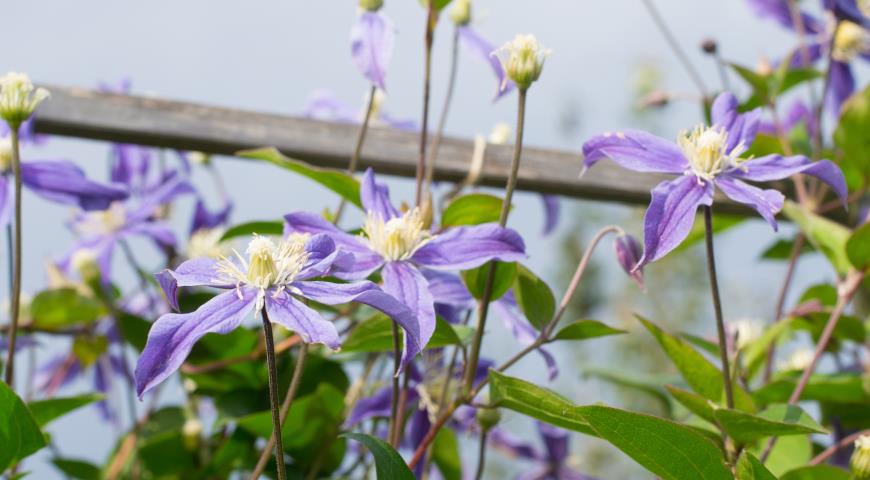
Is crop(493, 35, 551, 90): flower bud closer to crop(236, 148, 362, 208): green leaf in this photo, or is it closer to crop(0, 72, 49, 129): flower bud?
crop(236, 148, 362, 208): green leaf

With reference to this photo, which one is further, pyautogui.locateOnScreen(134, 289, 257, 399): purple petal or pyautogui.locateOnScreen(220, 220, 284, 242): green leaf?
pyautogui.locateOnScreen(220, 220, 284, 242): green leaf

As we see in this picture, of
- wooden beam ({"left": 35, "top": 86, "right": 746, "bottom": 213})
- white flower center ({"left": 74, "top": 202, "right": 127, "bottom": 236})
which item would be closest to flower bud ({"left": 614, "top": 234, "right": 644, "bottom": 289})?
wooden beam ({"left": 35, "top": 86, "right": 746, "bottom": 213})

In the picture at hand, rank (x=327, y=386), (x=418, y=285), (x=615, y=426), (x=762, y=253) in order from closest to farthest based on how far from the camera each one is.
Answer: (x=615, y=426) < (x=418, y=285) < (x=327, y=386) < (x=762, y=253)

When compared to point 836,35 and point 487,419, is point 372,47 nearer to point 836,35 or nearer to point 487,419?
point 487,419

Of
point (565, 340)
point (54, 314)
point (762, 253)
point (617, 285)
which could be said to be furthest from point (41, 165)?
point (617, 285)

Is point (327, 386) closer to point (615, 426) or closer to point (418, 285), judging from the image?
point (418, 285)

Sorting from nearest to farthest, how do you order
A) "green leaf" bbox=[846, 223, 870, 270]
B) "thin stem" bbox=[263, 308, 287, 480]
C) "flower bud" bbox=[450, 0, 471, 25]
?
"thin stem" bbox=[263, 308, 287, 480] < "green leaf" bbox=[846, 223, 870, 270] < "flower bud" bbox=[450, 0, 471, 25]

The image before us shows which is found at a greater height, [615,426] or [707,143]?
[707,143]

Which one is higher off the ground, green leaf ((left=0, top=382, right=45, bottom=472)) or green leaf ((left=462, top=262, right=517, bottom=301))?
green leaf ((left=462, top=262, right=517, bottom=301))
